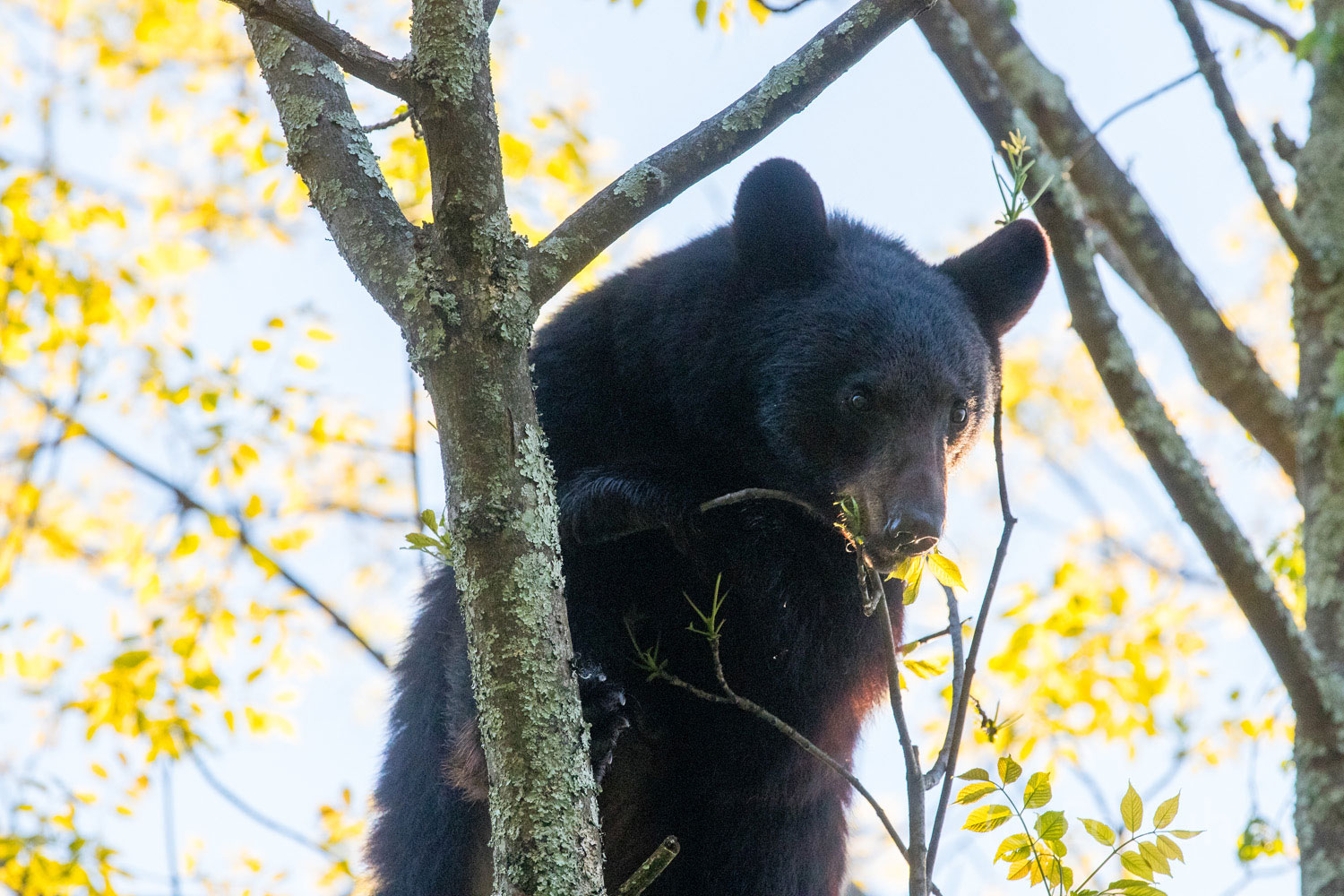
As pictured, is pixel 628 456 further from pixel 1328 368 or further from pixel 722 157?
pixel 1328 368

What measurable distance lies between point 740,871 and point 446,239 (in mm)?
2823

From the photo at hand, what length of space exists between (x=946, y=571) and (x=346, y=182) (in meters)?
1.74

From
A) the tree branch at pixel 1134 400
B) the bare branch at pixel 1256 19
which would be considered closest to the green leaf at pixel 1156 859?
the tree branch at pixel 1134 400

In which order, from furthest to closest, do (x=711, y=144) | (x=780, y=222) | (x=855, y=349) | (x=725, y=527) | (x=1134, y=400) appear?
(x=1134, y=400) < (x=780, y=222) < (x=855, y=349) < (x=725, y=527) < (x=711, y=144)

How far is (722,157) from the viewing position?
2.74 metres

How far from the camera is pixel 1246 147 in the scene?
4.64m

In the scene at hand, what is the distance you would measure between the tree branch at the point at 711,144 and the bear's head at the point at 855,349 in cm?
128

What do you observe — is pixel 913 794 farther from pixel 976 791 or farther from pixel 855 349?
pixel 855 349

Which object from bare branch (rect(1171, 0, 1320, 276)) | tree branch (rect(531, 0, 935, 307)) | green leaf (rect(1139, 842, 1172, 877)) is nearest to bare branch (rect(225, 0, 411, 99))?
tree branch (rect(531, 0, 935, 307))

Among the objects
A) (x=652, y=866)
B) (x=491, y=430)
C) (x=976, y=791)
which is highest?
(x=491, y=430)

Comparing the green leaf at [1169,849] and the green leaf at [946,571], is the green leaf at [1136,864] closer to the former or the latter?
the green leaf at [1169,849]

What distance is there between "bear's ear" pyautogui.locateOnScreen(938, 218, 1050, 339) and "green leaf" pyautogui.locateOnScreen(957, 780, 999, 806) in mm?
2536

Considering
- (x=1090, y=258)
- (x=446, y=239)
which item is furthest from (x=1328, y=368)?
(x=446, y=239)

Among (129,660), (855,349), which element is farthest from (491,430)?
(129,660)
